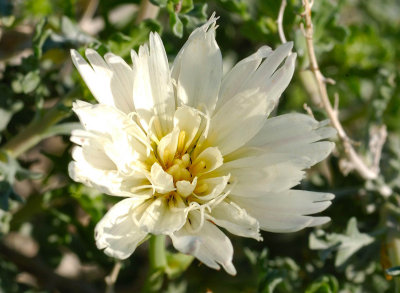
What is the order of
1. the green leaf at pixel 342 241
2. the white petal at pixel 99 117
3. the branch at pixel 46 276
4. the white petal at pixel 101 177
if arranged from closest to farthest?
the white petal at pixel 101 177 < the white petal at pixel 99 117 < the green leaf at pixel 342 241 < the branch at pixel 46 276

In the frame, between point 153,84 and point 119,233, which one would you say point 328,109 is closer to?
point 153,84

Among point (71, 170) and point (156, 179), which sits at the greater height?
point (71, 170)

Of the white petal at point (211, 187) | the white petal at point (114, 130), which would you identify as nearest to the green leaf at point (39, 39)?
the white petal at point (114, 130)

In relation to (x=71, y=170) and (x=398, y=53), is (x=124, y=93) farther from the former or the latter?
(x=398, y=53)

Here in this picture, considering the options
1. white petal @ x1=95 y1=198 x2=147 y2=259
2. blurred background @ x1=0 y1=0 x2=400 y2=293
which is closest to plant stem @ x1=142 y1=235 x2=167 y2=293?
blurred background @ x1=0 y1=0 x2=400 y2=293

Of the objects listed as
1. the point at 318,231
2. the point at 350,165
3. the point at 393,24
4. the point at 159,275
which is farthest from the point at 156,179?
the point at 393,24

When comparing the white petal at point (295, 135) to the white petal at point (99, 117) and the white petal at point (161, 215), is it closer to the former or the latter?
the white petal at point (161, 215)

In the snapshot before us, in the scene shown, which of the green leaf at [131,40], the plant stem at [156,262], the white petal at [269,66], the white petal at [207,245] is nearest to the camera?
the white petal at [207,245]
